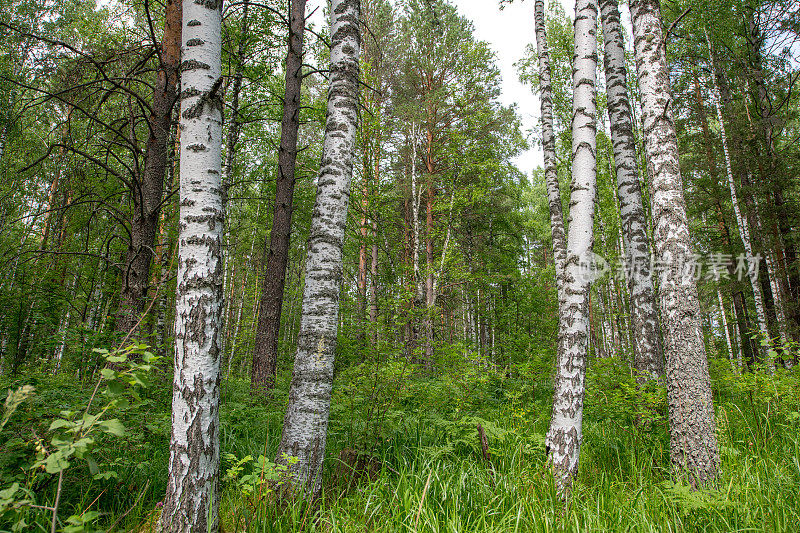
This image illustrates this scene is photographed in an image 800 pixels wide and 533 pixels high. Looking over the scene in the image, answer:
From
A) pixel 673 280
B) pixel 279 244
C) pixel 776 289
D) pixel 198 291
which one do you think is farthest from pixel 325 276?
pixel 776 289

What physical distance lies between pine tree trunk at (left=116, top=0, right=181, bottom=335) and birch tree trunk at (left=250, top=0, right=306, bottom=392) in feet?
6.40

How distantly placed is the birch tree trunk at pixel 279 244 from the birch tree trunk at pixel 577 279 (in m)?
4.50

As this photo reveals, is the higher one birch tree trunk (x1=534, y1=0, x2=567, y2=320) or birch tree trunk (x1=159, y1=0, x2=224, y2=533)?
birch tree trunk (x1=534, y1=0, x2=567, y2=320)

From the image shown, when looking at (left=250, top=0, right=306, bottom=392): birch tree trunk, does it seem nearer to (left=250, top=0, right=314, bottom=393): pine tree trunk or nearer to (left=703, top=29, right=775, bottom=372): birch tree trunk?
(left=250, top=0, right=314, bottom=393): pine tree trunk

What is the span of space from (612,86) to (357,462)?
6.58 meters

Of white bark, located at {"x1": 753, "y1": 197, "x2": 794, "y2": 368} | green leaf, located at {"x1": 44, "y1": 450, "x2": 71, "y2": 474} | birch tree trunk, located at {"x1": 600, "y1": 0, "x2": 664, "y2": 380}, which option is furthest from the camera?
white bark, located at {"x1": 753, "y1": 197, "x2": 794, "y2": 368}

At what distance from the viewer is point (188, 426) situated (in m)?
2.14

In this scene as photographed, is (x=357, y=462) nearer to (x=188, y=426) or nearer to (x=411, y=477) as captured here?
(x=411, y=477)

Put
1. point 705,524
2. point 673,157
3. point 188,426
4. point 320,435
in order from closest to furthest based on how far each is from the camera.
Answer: point 188,426
point 705,524
point 320,435
point 673,157

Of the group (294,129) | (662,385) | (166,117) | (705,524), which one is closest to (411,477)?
(705,524)

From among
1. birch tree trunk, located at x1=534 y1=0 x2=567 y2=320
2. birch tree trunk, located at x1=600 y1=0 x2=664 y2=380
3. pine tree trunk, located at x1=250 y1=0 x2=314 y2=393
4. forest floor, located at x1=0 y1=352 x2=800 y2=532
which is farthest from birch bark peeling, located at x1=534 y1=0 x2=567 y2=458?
pine tree trunk, located at x1=250 y1=0 x2=314 y2=393

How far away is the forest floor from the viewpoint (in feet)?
7.78

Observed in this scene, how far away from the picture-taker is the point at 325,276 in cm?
296

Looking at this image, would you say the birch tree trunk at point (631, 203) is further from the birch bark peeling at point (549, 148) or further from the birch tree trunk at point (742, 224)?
the birch tree trunk at point (742, 224)
